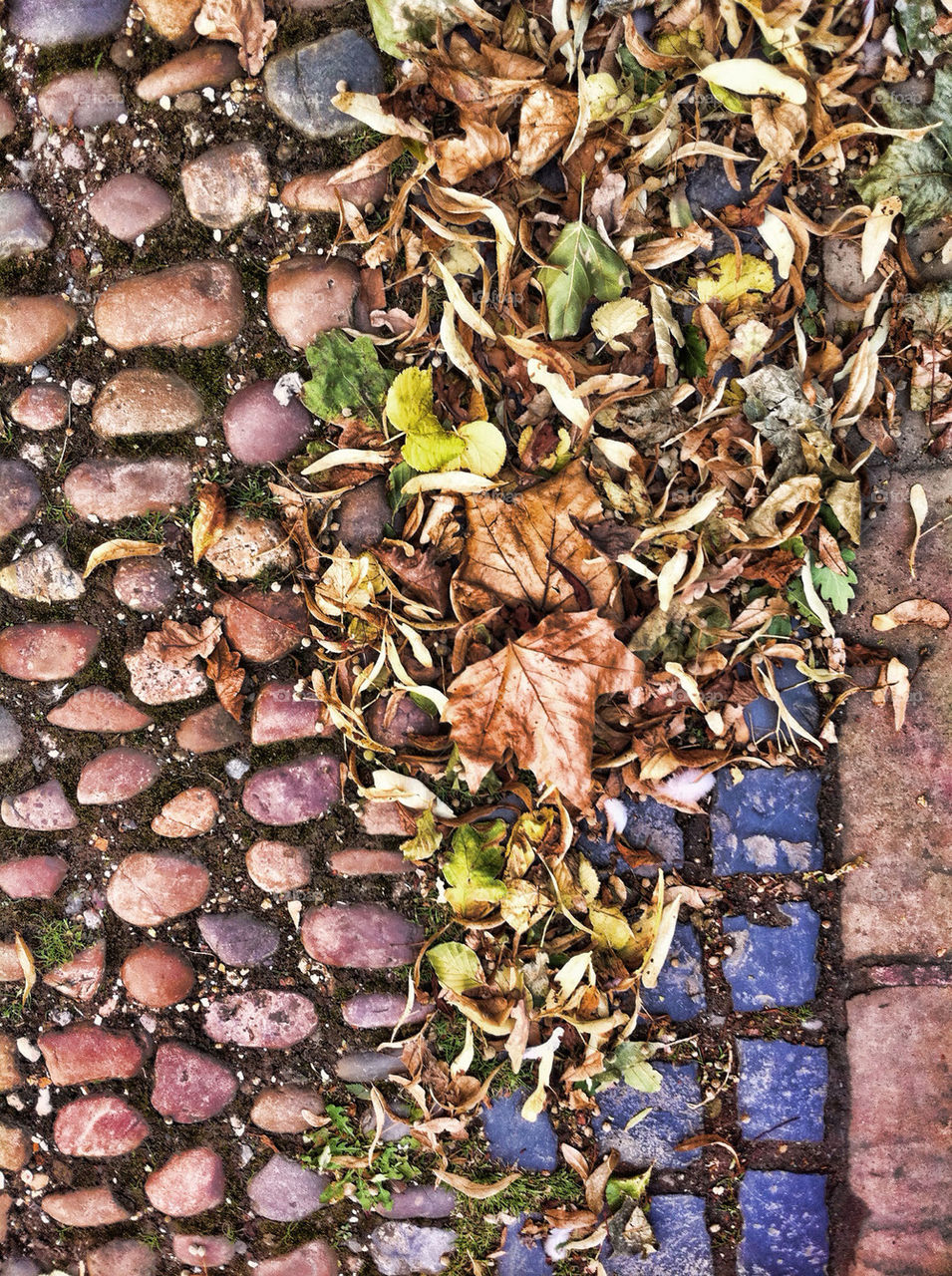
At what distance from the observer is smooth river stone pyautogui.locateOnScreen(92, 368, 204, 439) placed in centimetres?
149

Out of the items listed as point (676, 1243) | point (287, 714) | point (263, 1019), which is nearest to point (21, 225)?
point (287, 714)

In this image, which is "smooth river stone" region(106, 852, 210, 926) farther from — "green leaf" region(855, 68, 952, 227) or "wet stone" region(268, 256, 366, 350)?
"green leaf" region(855, 68, 952, 227)

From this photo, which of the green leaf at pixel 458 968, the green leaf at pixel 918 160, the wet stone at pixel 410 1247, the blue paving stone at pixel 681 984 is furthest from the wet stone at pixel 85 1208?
the green leaf at pixel 918 160

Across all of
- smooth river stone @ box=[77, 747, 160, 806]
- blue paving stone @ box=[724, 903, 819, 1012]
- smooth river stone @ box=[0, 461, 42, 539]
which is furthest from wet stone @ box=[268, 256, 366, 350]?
blue paving stone @ box=[724, 903, 819, 1012]

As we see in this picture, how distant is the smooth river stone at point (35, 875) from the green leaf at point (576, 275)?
4.78ft

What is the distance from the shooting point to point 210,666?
153 cm

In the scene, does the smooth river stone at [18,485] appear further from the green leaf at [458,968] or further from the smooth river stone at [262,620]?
the green leaf at [458,968]

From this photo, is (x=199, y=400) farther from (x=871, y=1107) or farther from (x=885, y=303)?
(x=871, y=1107)

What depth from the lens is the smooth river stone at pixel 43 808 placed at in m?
1.62

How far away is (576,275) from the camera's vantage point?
4.45 ft

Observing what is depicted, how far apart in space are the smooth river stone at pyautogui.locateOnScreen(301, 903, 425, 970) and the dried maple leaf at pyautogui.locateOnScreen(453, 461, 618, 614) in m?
0.67

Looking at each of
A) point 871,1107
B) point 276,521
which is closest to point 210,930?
point 276,521

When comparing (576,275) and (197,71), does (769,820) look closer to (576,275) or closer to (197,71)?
(576,275)

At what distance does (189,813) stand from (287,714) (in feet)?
0.97
